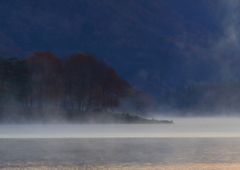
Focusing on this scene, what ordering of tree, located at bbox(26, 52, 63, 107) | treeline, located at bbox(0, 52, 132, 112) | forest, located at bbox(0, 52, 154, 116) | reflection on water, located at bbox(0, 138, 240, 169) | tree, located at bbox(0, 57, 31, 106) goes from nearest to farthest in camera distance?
reflection on water, located at bbox(0, 138, 240, 169)
tree, located at bbox(0, 57, 31, 106)
forest, located at bbox(0, 52, 154, 116)
treeline, located at bbox(0, 52, 132, 112)
tree, located at bbox(26, 52, 63, 107)

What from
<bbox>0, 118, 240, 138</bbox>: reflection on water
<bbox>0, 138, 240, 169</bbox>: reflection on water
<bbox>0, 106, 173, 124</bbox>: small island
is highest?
<bbox>0, 106, 173, 124</bbox>: small island

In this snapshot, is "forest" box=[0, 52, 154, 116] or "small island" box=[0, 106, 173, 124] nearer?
"small island" box=[0, 106, 173, 124]

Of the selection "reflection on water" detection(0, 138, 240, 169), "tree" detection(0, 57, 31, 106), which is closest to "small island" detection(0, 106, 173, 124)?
"tree" detection(0, 57, 31, 106)

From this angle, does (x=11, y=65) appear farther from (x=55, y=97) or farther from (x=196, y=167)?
(x=196, y=167)

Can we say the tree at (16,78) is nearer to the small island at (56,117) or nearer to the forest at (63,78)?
the forest at (63,78)

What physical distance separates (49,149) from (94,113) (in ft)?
210

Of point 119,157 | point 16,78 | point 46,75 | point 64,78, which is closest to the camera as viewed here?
point 119,157

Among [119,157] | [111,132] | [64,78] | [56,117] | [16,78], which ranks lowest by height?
[119,157]

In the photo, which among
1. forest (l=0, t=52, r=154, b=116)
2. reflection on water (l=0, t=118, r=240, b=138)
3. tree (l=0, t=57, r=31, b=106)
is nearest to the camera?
reflection on water (l=0, t=118, r=240, b=138)

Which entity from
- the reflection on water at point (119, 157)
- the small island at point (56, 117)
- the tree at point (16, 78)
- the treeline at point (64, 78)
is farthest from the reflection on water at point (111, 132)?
the treeline at point (64, 78)

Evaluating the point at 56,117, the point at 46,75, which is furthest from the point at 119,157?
the point at 46,75

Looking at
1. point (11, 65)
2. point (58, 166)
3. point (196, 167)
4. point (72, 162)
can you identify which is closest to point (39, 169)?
point (58, 166)

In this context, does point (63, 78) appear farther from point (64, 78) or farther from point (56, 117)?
point (56, 117)

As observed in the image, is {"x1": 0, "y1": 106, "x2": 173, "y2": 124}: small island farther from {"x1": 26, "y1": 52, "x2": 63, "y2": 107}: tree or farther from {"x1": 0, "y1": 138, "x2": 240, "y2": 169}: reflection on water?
{"x1": 0, "y1": 138, "x2": 240, "y2": 169}: reflection on water
